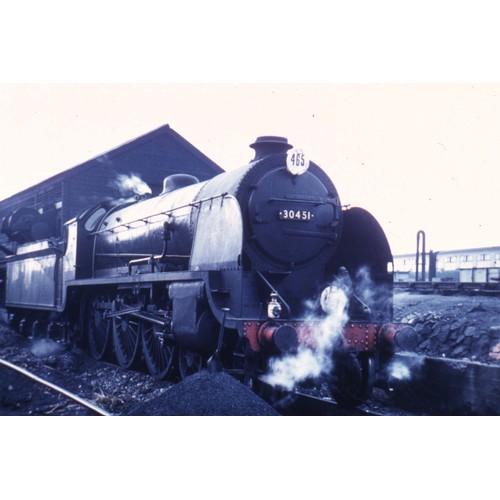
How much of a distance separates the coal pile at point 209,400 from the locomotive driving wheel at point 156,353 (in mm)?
1805

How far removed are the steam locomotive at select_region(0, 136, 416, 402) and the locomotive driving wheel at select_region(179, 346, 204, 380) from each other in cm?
2

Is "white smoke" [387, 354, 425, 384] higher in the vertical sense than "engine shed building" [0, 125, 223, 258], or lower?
lower

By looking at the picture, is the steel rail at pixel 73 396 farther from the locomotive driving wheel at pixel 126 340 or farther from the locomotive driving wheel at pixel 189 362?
the locomotive driving wheel at pixel 126 340

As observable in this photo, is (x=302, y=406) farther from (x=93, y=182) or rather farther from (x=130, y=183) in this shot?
(x=130, y=183)

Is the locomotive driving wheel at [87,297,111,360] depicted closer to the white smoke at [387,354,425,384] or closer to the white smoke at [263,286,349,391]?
the white smoke at [263,286,349,391]

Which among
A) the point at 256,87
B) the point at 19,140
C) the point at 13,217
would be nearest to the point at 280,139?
the point at 256,87

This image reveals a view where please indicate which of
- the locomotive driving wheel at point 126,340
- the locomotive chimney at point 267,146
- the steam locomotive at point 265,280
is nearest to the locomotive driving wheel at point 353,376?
the steam locomotive at point 265,280

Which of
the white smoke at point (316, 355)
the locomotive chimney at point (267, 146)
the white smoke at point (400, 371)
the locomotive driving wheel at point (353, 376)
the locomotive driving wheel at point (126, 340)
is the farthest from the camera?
the locomotive driving wheel at point (126, 340)

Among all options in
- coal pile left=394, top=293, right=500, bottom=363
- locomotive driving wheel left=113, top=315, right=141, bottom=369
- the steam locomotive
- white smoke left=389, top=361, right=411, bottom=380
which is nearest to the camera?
the steam locomotive

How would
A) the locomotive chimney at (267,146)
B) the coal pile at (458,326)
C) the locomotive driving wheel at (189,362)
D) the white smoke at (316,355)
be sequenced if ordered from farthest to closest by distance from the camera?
the coal pile at (458,326), the locomotive chimney at (267,146), the locomotive driving wheel at (189,362), the white smoke at (316,355)

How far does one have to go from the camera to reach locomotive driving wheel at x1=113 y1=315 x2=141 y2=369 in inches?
320

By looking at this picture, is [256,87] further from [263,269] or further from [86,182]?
[86,182]

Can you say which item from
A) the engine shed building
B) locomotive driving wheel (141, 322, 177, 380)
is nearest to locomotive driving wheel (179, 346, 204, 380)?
locomotive driving wheel (141, 322, 177, 380)

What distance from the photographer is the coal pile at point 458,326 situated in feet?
30.5
